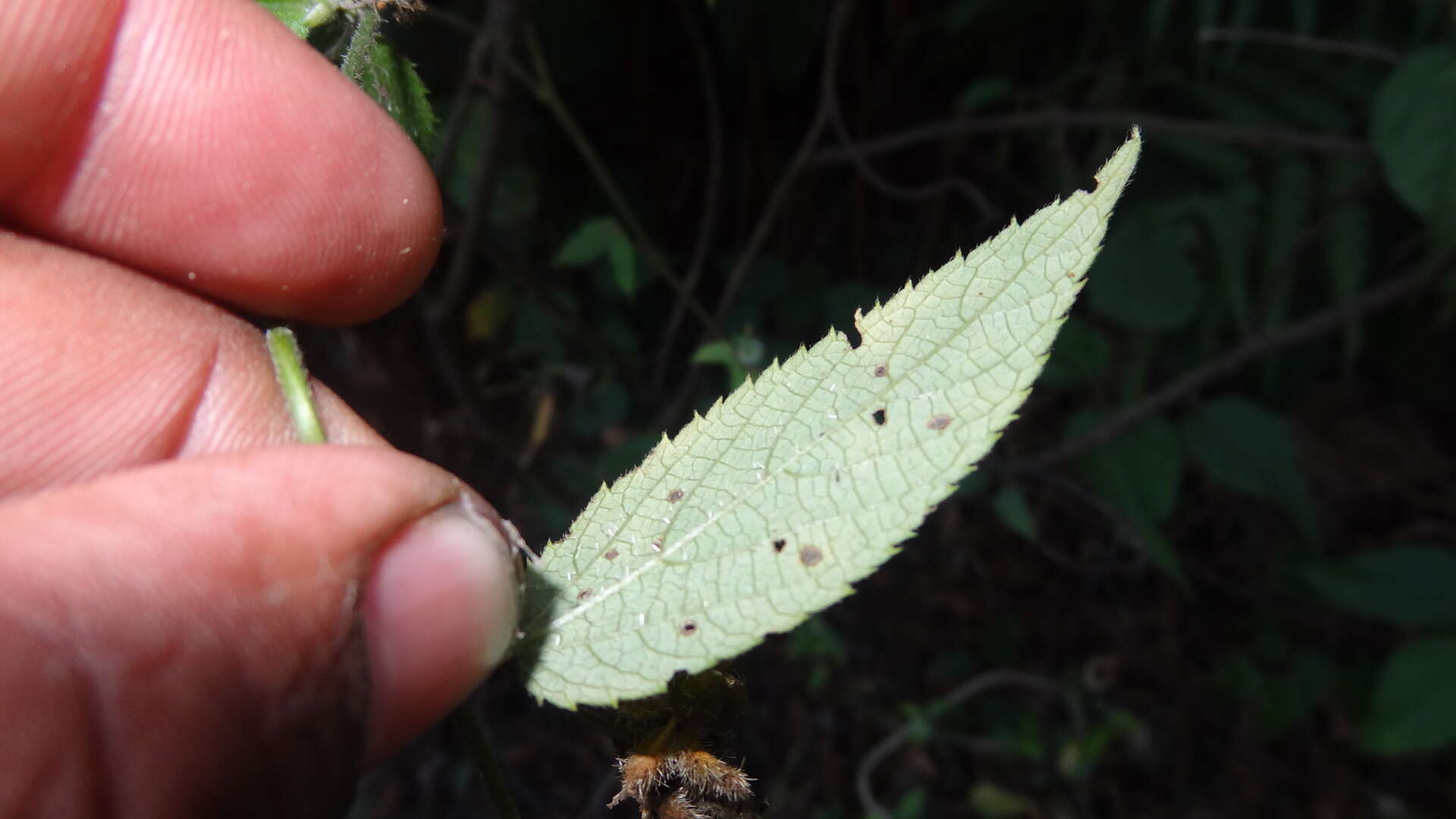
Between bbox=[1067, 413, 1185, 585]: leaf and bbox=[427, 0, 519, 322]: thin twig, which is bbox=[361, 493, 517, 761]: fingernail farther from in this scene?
bbox=[1067, 413, 1185, 585]: leaf

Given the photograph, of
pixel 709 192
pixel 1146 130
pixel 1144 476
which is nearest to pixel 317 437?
pixel 709 192

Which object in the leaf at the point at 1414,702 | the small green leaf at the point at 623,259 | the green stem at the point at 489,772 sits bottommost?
the leaf at the point at 1414,702

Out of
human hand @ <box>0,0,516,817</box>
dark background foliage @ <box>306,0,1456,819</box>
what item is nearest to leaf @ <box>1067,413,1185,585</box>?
dark background foliage @ <box>306,0,1456,819</box>

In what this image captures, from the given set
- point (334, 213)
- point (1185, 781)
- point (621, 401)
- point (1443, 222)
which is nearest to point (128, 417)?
point (334, 213)

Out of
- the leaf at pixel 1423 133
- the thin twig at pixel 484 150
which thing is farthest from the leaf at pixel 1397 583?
the thin twig at pixel 484 150

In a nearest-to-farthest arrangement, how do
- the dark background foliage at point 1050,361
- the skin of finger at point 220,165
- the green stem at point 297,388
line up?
the green stem at point 297,388
the skin of finger at point 220,165
the dark background foliage at point 1050,361

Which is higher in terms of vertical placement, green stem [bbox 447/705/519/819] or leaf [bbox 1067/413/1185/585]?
green stem [bbox 447/705/519/819]

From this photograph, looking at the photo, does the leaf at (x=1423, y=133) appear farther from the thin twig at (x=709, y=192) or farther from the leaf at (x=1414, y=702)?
the thin twig at (x=709, y=192)
